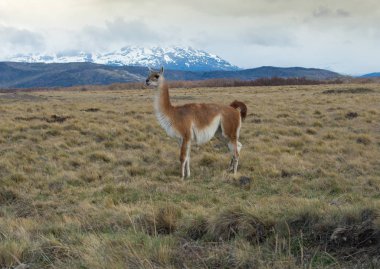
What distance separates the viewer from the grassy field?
4.14 meters

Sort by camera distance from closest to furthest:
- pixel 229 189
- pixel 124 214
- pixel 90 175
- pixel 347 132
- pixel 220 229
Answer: pixel 220 229, pixel 124 214, pixel 229 189, pixel 90 175, pixel 347 132

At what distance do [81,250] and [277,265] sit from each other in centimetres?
194

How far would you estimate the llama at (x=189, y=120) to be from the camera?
962 centimetres

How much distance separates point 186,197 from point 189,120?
2258mm

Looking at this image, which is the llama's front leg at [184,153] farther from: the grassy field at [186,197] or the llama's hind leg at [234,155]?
the llama's hind leg at [234,155]

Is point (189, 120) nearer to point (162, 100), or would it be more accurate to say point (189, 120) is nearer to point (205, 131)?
point (205, 131)

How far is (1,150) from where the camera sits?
40.4ft

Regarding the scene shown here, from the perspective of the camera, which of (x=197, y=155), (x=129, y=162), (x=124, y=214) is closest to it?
(x=124, y=214)

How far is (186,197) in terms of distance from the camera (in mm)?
8062

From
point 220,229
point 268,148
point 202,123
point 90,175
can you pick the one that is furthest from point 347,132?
point 220,229

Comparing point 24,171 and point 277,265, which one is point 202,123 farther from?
point 277,265

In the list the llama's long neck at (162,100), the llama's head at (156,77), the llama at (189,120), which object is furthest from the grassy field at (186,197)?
the llama's head at (156,77)

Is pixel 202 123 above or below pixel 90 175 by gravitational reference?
above

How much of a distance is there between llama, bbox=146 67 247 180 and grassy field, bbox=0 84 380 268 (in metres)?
0.63
